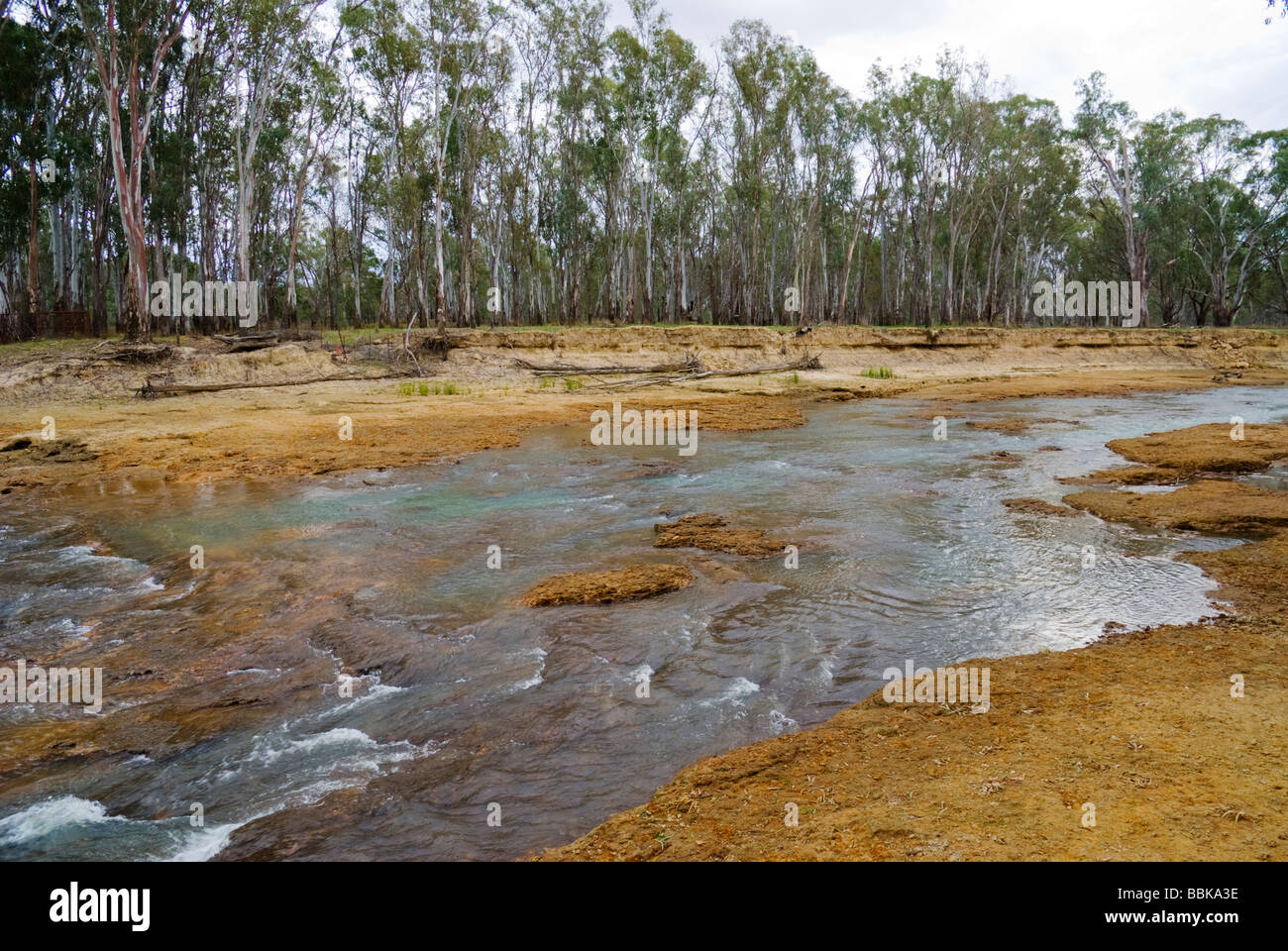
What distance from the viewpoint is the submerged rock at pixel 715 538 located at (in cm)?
909

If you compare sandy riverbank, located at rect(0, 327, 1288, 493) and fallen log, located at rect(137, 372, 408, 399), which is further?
fallen log, located at rect(137, 372, 408, 399)

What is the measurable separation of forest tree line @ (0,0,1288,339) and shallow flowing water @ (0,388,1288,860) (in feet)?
59.4

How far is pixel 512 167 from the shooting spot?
47.5 metres

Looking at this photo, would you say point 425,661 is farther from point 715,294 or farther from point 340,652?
point 715,294

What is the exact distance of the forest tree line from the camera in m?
30.4

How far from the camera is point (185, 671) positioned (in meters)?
5.99

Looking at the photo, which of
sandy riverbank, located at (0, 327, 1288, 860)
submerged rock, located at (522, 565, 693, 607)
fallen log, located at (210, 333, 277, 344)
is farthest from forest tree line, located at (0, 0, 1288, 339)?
submerged rock, located at (522, 565, 693, 607)

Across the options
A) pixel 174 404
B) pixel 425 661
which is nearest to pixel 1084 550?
pixel 425 661

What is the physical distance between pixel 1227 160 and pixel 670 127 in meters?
34.7

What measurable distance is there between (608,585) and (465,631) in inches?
61.3

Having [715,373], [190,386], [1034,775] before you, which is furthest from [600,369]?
[1034,775]

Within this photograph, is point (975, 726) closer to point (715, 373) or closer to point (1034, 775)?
point (1034, 775)

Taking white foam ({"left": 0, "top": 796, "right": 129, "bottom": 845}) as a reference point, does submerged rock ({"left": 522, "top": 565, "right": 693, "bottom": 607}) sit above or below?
above

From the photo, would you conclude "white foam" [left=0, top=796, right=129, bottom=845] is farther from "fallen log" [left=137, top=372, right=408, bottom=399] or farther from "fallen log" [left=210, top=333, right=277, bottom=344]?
"fallen log" [left=210, top=333, right=277, bottom=344]
